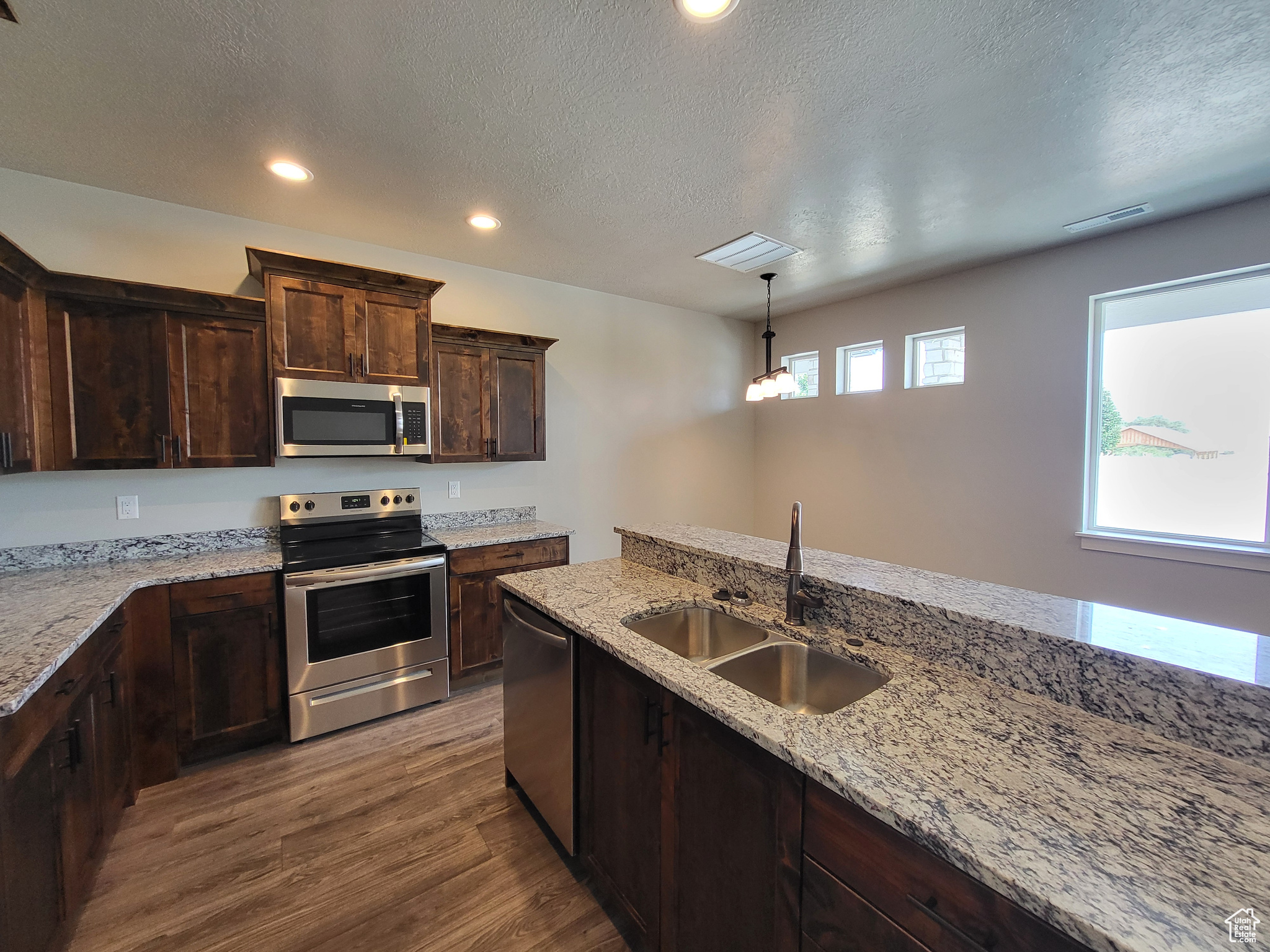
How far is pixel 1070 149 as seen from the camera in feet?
6.96

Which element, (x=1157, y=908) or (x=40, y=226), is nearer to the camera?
(x=1157, y=908)

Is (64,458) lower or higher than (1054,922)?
higher

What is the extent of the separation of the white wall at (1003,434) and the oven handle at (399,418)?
3577mm

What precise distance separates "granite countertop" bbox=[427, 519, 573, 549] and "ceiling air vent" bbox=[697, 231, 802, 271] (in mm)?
2113

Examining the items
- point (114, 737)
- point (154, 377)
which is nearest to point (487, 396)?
point (154, 377)

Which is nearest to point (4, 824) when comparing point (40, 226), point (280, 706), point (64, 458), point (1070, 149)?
point (280, 706)

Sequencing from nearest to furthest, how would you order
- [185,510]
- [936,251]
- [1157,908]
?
[1157,908] → [185,510] → [936,251]

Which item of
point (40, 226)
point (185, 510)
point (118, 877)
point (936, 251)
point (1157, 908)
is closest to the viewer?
point (1157, 908)

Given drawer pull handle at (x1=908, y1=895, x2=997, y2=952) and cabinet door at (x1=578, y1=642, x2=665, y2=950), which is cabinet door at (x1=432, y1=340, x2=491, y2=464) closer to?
cabinet door at (x1=578, y1=642, x2=665, y2=950)

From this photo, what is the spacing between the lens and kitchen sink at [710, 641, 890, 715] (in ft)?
4.68

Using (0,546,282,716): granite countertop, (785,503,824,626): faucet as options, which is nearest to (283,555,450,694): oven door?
(0,546,282,716): granite countertop

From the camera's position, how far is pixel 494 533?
10.9 feet

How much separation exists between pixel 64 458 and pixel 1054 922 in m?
3.51

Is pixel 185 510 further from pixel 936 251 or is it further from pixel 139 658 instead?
pixel 936 251
